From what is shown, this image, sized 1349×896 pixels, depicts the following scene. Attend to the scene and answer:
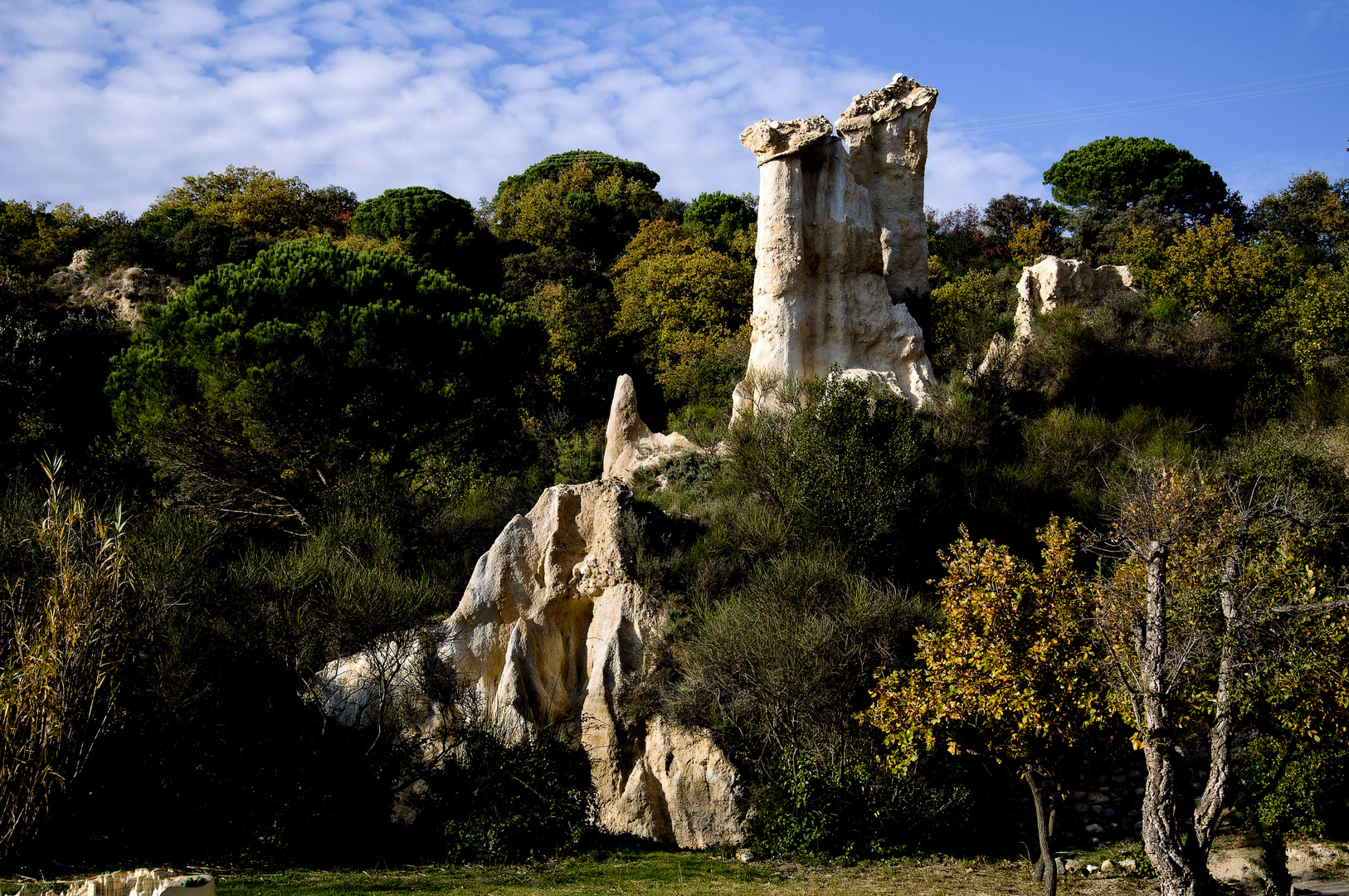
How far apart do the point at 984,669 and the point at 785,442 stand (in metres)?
9.10

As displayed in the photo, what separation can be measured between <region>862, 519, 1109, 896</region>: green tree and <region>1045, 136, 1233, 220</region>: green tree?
39840mm

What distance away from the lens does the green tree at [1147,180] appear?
148 ft

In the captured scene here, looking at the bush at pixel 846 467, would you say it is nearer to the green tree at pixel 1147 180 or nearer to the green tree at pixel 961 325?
the green tree at pixel 961 325

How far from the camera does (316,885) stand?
33.2 feet

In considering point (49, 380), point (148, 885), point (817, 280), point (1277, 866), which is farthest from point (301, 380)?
point (1277, 866)

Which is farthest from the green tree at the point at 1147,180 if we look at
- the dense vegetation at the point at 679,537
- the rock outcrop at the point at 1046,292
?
the rock outcrop at the point at 1046,292

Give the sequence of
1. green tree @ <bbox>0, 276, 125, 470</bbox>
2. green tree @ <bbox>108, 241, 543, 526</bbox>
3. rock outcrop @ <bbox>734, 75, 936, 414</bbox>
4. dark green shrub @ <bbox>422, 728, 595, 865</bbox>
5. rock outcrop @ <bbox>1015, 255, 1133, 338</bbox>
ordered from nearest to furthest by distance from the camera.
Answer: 1. dark green shrub @ <bbox>422, 728, 595, 865</bbox>
2. green tree @ <bbox>108, 241, 543, 526</bbox>
3. rock outcrop @ <bbox>734, 75, 936, 414</bbox>
4. green tree @ <bbox>0, 276, 125, 470</bbox>
5. rock outcrop @ <bbox>1015, 255, 1133, 338</bbox>

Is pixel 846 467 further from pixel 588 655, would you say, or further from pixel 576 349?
pixel 576 349

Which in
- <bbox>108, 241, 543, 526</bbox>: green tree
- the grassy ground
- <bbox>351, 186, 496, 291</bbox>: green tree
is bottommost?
the grassy ground

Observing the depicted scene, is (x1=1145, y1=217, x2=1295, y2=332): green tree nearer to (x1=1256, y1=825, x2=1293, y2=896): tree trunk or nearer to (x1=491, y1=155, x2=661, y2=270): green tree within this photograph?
(x1=1256, y1=825, x2=1293, y2=896): tree trunk

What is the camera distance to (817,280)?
2234 centimetres

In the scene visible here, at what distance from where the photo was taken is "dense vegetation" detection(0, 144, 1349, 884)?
9.70 meters

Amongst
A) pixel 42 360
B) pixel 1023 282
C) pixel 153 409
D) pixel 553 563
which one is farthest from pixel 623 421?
pixel 42 360

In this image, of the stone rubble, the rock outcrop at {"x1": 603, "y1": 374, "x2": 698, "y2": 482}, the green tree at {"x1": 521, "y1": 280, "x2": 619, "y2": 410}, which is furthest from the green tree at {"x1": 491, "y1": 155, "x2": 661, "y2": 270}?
the stone rubble
